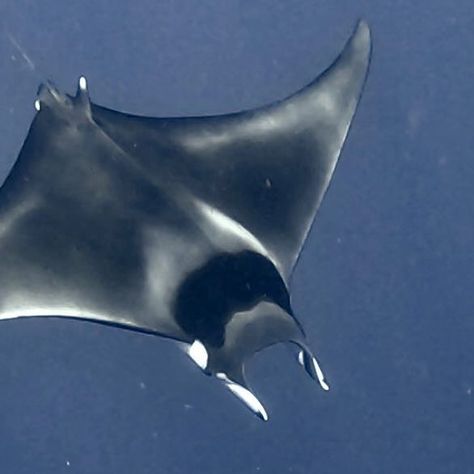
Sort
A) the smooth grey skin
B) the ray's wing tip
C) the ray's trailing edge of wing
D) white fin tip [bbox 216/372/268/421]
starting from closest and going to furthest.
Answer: white fin tip [bbox 216/372/268/421] < the smooth grey skin < the ray's trailing edge of wing < the ray's wing tip

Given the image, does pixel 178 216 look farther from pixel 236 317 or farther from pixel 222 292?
pixel 236 317

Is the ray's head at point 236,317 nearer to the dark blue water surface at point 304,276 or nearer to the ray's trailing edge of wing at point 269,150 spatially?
the ray's trailing edge of wing at point 269,150

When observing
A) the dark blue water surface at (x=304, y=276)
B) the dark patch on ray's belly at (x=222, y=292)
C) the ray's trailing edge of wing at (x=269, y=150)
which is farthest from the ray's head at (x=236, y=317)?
the dark blue water surface at (x=304, y=276)

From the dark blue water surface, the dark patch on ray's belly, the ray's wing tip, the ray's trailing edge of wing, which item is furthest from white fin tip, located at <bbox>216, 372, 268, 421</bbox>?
the ray's wing tip

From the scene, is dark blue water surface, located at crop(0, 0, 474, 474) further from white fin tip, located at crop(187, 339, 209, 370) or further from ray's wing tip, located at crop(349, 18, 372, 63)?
white fin tip, located at crop(187, 339, 209, 370)

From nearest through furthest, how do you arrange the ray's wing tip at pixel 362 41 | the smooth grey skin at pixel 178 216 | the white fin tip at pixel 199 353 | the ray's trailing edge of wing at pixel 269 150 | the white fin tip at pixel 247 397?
the white fin tip at pixel 247 397, the white fin tip at pixel 199 353, the smooth grey skin at pixel 178 216, the ray's trailing edge of wing at pixel 269 150, the ray's wing tip at pixel 362 41

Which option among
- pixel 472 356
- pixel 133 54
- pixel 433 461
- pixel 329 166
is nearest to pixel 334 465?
pixel 433 461

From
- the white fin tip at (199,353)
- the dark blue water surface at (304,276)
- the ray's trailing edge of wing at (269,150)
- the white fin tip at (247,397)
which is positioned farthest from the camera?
the dark blue water surface at (304,276)

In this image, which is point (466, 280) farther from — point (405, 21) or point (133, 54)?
point (133, 54)

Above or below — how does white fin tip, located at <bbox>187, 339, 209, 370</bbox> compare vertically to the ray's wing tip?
below

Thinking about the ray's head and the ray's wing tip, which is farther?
the ray's wing tip
